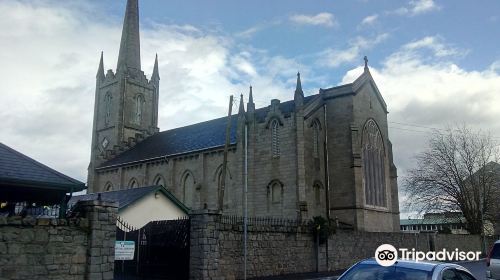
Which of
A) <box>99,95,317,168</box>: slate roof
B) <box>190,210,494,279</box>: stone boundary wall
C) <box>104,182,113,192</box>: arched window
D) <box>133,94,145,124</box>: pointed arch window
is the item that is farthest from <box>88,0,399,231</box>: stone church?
<box>133,94,145,124</box>: pointed arch window

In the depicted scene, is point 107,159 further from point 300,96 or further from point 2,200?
point 2,200

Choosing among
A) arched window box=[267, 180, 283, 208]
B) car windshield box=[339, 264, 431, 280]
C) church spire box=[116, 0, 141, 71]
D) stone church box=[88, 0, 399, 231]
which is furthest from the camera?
church spire box=[116, 0, 141, 71]

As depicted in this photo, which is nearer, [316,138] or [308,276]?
[308,276]

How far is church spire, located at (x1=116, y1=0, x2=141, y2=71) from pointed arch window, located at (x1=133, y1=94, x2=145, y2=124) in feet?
12.8

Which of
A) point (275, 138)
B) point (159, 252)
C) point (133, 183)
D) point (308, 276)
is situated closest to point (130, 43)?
point (133, 183)

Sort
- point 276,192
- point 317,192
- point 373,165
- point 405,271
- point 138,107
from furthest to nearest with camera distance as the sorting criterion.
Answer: point 138,107 < point 373,165 < point 317,192 < point 276,192 < point 405,271

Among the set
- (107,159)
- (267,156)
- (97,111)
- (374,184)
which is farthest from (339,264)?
(97,111)

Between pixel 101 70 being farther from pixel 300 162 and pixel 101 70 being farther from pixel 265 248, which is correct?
pixel 265 248

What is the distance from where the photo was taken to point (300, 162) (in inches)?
1251

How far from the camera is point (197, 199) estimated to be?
38844 millimetres

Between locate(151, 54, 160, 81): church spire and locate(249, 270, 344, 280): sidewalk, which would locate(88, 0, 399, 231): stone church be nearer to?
locate(249, 270, 344, 280): sidewalk

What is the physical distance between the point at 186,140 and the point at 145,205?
20.0 m

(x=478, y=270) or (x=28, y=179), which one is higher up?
(x=28, y=179)

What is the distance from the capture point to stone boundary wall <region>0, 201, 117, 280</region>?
12.6 m
